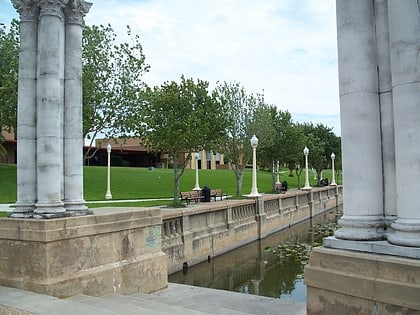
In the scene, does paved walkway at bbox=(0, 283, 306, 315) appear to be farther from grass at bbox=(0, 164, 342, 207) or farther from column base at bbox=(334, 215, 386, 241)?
grass at bbox=(0, 164, 342, 207)

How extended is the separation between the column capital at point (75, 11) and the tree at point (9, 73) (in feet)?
59.6

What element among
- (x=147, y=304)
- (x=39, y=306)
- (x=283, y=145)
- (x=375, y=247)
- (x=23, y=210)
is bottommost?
(x=147, y=304)

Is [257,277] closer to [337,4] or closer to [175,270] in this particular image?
[175,270]

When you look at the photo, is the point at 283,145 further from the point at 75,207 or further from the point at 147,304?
the point at 147,304

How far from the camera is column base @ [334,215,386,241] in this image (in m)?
4.76

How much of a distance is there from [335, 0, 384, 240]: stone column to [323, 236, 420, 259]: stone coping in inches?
2.6

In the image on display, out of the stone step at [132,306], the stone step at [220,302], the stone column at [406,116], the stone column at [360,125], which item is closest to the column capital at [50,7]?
the stone step at [132,306]

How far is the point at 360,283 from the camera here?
14.6 ft

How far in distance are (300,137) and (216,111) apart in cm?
2066

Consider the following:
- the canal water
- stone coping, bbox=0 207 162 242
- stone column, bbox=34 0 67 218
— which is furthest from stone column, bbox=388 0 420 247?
the canal water

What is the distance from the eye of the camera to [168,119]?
21906 mm

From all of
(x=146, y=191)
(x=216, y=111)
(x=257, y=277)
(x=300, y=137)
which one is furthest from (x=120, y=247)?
(x=300, y=137)

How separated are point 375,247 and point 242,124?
30.0 meters

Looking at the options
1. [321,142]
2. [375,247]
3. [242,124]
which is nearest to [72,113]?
[375,247]
